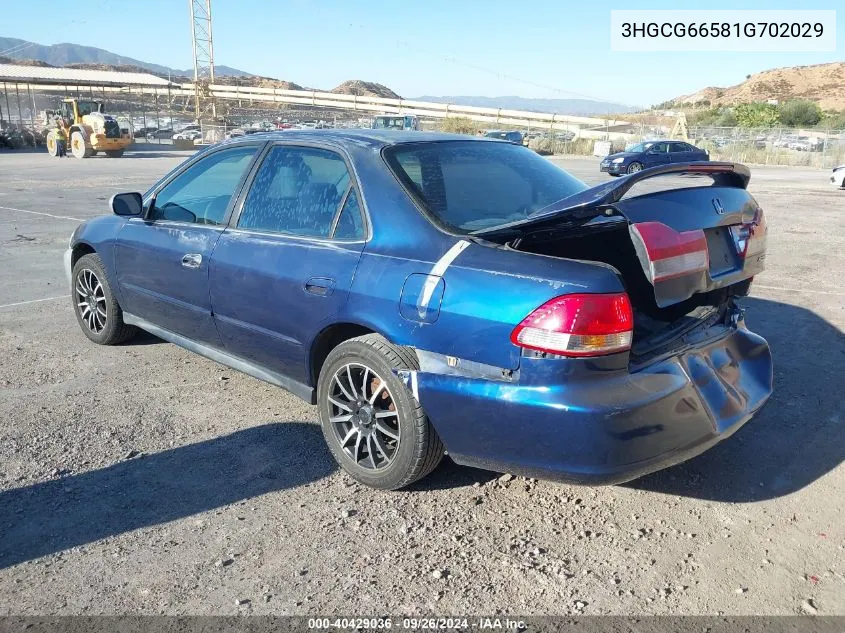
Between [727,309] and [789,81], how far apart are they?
11359 centimetres

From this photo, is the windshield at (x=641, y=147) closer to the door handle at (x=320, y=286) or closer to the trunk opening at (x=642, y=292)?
the trunk opening at (x=642, y=292)

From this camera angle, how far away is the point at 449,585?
105 inches

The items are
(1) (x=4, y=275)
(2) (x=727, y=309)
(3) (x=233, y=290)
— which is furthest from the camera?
(1) (x=4, y=275)

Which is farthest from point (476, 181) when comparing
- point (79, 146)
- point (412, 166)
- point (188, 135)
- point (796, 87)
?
point (796, 87)

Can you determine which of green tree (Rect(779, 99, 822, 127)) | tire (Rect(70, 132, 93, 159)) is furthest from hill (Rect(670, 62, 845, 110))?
tire (Rect(70, 132, 93, 159))

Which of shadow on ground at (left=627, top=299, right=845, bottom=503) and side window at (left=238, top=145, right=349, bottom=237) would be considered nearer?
shadow on ground at (left=627, top=299, right=845, bottom=503)

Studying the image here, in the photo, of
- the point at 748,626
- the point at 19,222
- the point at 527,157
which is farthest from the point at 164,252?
the point at 19,222

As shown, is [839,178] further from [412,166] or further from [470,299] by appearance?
[470,299]

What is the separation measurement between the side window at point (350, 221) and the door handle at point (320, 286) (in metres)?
0.23

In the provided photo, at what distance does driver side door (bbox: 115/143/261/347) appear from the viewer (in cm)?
420

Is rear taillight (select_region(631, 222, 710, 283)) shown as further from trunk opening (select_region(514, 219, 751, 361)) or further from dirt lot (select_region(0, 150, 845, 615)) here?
dirt lot (select_region(0, 150, 845, 615))

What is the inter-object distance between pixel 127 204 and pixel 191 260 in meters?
0.86

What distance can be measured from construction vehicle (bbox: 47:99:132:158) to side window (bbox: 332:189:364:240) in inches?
1330

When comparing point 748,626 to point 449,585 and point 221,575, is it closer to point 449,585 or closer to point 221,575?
point 449,585
